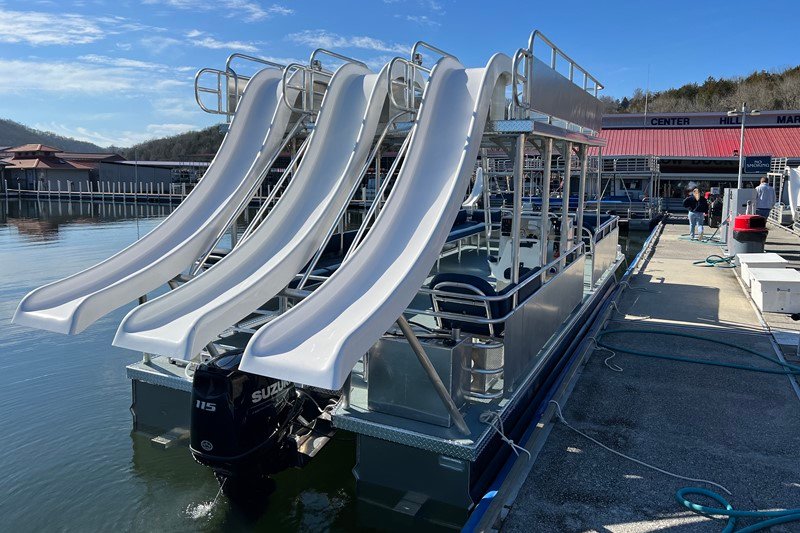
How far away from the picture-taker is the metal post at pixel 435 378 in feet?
13.4

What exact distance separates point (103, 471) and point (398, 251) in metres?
3.53

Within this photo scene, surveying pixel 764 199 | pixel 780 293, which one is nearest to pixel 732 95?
pixel 764 199

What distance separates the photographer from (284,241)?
546 centimetres

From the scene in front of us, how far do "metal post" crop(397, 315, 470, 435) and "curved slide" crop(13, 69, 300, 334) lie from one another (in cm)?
244

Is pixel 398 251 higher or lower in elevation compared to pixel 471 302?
higher

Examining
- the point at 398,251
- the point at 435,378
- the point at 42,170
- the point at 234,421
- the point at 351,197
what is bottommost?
the point at 234,421

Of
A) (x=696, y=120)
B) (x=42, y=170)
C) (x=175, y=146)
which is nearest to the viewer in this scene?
(x=696, y=120)

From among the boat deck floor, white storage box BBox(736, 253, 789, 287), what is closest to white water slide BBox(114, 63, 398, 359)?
the boat deck floor

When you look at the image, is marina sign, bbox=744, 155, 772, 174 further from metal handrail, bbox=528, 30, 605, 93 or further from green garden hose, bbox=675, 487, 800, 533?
green garden hose, bbox=675, 487, 800, 533

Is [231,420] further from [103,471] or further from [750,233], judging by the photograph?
[750,233]

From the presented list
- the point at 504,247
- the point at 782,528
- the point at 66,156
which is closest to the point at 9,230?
the point at 504,247

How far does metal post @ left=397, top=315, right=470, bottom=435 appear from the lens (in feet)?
13.4

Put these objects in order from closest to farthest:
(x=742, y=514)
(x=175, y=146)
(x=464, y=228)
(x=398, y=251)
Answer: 1. (x=742, y=514)
2. (x=398, y=251)
3. (x=464, y=228)
4. (x=175, y=146)

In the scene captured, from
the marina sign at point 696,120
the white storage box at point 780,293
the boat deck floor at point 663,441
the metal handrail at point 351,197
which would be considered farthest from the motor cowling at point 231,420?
the marina sign at point 696,120
